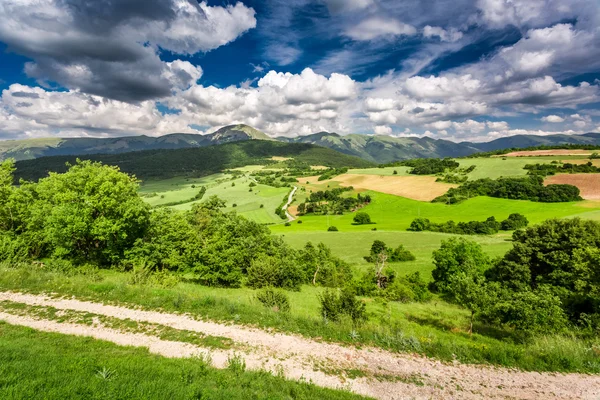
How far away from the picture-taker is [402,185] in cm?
12725

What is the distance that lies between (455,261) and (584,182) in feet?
309

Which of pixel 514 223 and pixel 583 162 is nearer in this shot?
pixel 514 223

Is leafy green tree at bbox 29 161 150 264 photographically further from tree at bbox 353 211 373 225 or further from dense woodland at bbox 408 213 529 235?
tree at bbox 353 211 373 225

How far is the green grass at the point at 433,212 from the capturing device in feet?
259

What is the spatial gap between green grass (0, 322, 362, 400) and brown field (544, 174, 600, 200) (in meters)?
119

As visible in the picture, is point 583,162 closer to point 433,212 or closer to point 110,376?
point 433,212

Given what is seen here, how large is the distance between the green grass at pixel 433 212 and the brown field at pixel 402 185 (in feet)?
24.7

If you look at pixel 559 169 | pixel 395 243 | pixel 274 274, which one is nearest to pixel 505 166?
pixel 559 169

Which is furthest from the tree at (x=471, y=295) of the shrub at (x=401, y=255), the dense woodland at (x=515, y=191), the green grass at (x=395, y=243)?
the dense woodland at (x=515, y=191)

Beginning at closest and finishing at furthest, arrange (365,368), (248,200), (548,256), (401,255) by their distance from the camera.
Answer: (365,368), (548,256), (401,255), (248,200)

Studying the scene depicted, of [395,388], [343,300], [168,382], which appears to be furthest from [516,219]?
[168,382]

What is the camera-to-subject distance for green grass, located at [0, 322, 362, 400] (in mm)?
6832

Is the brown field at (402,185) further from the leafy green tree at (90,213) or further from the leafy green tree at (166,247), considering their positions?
the leafy green tree at (90,213)

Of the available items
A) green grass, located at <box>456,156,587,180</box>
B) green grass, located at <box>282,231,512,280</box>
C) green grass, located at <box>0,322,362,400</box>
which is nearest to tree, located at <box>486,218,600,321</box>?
green grass, located at <box>282,231,512,280</box>
